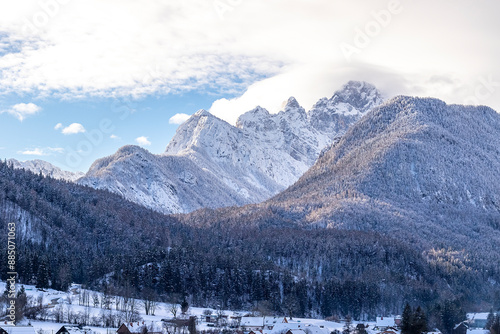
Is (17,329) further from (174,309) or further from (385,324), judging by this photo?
(385,324)

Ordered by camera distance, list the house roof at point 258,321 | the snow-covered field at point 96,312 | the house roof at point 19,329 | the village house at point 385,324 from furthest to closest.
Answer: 1. the house roof at point 258,321
2. the village house at point 385,324
3. the snow-covered field at point 96,312
4. the house roof at point 19,329

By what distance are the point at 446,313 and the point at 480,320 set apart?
10.8 m

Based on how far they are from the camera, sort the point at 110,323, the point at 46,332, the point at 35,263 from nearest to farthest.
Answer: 1. the point at 46,332
2. the point at 110,323
3. the point at 35,263

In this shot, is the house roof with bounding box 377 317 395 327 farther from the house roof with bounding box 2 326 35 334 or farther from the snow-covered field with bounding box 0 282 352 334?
the house roof with bounding box 2 326 35 334

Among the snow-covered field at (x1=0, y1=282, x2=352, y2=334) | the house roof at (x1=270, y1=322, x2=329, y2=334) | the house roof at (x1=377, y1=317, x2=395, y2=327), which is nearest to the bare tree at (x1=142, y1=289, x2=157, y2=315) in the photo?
the snow-covered field at (x1=0, y1=282, x2=352, y2=334)

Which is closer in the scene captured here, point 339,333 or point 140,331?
point 140,331

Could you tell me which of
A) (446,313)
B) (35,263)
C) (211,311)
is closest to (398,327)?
(446,313)

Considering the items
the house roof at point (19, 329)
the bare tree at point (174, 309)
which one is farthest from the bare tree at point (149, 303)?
the house roof at point (19, 329)

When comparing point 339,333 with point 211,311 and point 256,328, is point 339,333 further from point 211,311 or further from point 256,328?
point 211,311

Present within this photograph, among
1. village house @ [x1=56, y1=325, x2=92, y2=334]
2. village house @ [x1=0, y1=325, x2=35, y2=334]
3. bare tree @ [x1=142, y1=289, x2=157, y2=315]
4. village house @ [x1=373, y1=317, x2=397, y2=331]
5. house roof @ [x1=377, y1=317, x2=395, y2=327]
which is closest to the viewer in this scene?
Result: village house @ [x1=0, y1=325, x2=35, y2=334]

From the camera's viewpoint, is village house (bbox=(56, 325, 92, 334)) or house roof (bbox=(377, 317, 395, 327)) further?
house roof (bbox=(377, 317, 395, 327))

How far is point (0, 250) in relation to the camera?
7790 inches

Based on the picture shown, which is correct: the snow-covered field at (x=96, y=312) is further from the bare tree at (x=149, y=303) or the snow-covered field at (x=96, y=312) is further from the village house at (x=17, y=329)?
the village house at (x=17, y=329)

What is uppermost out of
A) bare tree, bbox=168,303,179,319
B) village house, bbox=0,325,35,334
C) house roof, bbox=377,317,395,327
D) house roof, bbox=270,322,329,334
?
bare tree, bbox=168,303,179,319
